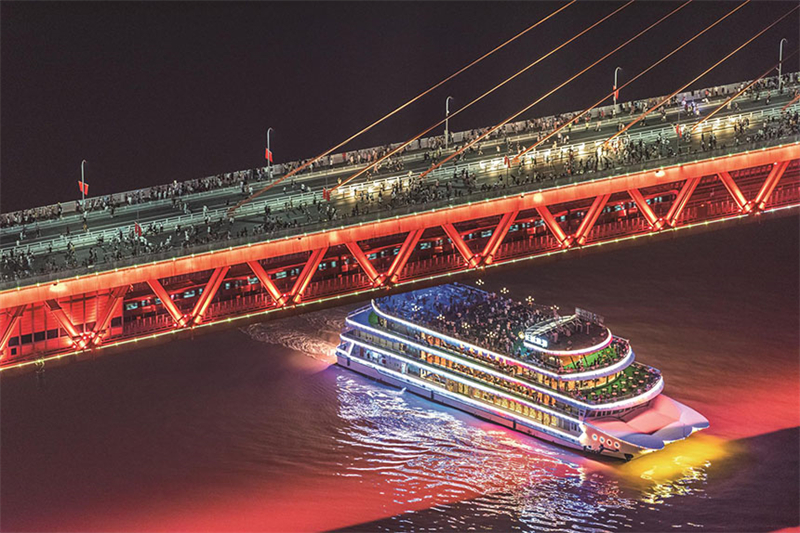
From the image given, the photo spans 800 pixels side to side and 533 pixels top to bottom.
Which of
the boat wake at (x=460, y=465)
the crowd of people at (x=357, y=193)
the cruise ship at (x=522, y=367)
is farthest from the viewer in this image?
the cruise ship at (x=522, y=367)

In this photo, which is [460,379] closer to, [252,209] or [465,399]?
[465,399]

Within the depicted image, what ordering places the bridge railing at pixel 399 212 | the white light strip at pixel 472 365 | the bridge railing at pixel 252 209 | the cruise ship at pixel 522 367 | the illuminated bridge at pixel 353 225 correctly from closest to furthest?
the bridge railing at pixel 399 212, the illuminated bridge at pixel 353 225, the bridge railing at pixel 252 209, the cruise ship at pixel 522 367, the white light strip at pixel 472 365

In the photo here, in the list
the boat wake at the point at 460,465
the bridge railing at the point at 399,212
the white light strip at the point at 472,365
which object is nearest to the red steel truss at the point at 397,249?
the bridge railing at the point at 399,212

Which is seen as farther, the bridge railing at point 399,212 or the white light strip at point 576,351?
the white light strip at point 576,351

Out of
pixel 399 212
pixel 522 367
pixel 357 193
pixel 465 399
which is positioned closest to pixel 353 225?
pixel 399 212

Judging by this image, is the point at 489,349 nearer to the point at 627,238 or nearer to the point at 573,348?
the point at 573,348

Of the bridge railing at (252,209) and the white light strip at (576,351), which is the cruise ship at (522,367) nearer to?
the white light strip at (576,351)

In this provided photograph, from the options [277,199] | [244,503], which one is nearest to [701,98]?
[277,199]

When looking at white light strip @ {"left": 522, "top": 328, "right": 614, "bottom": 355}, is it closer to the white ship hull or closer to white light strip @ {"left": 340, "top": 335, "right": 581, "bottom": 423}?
white light strip @ {"left": 340, "top": 335, "right": 581, "bottom": 423}
